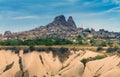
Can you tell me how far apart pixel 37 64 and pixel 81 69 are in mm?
29887

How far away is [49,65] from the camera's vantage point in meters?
145

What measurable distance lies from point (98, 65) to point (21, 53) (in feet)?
160

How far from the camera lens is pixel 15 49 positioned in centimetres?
15988

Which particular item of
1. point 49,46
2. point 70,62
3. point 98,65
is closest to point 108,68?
point 98,65

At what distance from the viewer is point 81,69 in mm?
119000

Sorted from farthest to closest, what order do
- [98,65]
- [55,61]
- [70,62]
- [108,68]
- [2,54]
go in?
[2,54] → [55,61] → [70,62] → [98,65] → [108,68]

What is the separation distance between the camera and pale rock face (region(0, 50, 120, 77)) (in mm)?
115562

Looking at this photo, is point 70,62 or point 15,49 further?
point 15,49

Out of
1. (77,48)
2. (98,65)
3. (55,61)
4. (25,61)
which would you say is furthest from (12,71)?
(98,65)

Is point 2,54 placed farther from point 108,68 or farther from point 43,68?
point 108,68

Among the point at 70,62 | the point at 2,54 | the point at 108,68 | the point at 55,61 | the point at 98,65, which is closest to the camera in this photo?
the point at 108,68

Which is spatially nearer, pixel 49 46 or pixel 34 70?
pixel 34 70

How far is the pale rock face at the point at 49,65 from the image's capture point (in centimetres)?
11556

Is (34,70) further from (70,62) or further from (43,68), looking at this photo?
(70,62)
